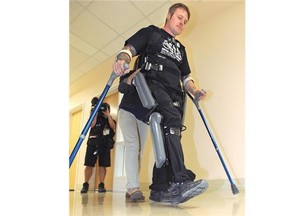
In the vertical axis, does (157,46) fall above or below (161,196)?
above

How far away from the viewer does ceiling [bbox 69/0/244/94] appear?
3.27 metres

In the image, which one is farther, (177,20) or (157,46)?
(177,20)

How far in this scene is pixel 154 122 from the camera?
1.38 metres

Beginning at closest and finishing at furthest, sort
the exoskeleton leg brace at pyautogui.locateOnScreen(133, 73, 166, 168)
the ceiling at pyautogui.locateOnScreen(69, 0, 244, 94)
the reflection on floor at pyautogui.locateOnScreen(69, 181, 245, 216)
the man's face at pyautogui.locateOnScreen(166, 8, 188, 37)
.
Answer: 1. the reflection on floor at pyautogui.locateOnScreen(69, 181, 245, 216)
2. the exoskeleton leg brace at pyautogui.locateOnScreen(133, 73, 166, 168)
3. the man's face at pyautogui.locateOnScreen(166, 8, 188, 37)
4. the ceiling at pyautogui.locateOnScreen(69, 0, 244, 94)

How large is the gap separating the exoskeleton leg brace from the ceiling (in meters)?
2.09

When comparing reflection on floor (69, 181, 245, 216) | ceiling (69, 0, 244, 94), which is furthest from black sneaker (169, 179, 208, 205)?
ceiling (69, 0, 244, 94)

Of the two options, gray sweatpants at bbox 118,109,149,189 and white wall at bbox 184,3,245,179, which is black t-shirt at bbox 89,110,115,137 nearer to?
white wall at bbox 184,3,245,179

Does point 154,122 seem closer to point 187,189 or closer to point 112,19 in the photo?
point 187,189

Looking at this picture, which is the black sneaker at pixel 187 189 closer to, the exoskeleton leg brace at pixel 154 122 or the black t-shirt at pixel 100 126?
the exoskeleton leg brace at pixel 154 122

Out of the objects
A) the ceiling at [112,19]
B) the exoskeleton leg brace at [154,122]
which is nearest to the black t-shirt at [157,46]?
the exoskeleton leg brace at [154,122]

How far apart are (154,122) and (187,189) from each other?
36 cm

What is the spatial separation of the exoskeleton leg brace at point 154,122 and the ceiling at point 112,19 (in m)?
2.09

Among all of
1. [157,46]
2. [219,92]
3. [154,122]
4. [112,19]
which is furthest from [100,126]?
[154,122]
